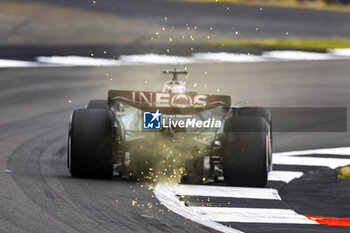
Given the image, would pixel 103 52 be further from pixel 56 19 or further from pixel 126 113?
pixel 126 113

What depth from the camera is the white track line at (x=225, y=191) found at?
38.6 feet

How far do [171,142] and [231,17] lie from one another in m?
24.9

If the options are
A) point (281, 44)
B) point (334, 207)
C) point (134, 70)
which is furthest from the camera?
point (281, 44)

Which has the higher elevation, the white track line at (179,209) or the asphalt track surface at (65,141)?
the asphalt track surface at (65,141)

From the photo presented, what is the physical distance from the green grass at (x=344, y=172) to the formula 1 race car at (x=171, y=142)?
1599 millimetres

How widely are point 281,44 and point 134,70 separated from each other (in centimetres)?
612

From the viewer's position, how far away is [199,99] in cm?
1245

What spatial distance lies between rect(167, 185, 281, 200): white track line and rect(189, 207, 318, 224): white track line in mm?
796

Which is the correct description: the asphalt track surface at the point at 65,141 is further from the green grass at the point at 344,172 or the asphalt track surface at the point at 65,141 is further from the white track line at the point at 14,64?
the white track line at the point at 14,64

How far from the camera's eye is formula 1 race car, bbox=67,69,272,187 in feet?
39.3

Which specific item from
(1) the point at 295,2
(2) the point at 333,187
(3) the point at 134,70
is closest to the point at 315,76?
(3) the point at 134,70

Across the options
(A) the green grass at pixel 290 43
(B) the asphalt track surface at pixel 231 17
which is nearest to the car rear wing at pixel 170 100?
(A) the green grass at pixel 290 43

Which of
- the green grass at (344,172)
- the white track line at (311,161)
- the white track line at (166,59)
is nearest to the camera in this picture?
the green grass at (344,172)

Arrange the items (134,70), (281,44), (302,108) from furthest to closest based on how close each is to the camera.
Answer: (281,44)
(134,70)
(302,108)
